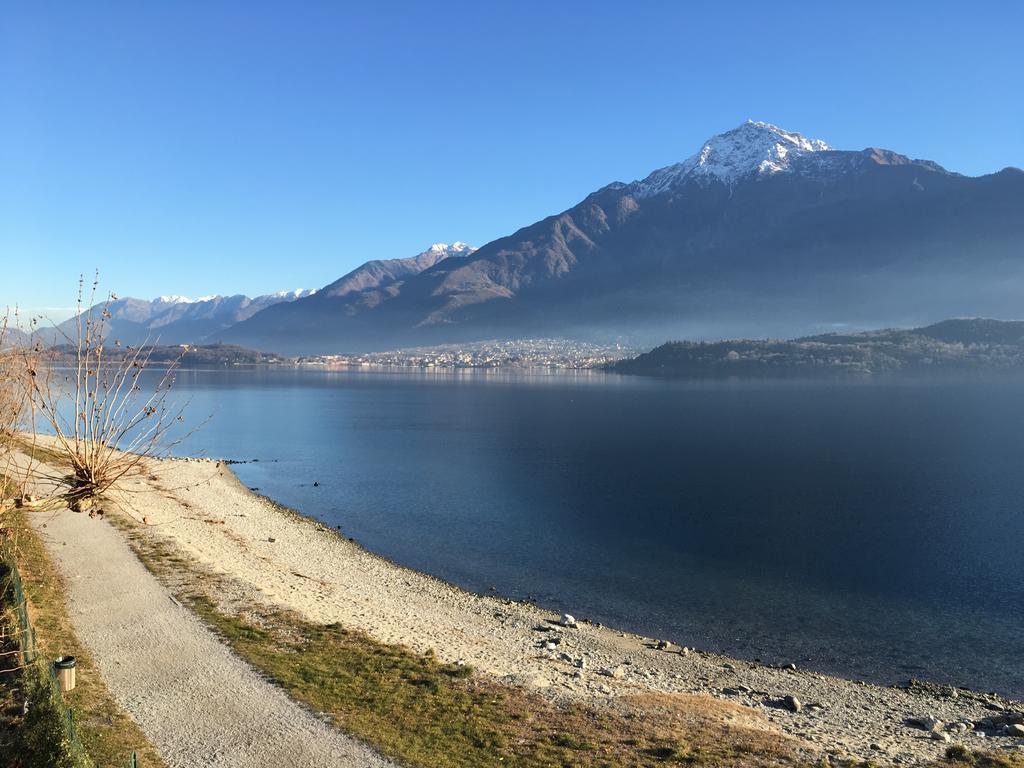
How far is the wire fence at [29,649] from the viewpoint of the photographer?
9045 millimetres

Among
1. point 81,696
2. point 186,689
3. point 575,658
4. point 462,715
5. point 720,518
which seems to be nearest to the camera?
point 81,696

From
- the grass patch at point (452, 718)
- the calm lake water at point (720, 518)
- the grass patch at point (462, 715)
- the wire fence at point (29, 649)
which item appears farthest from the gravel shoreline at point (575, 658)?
the wire fence at point (29, 649)

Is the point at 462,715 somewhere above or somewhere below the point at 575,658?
above

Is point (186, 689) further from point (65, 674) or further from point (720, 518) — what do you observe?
point (720, 518)

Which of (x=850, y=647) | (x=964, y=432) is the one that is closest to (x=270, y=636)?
(x=850, y=647)

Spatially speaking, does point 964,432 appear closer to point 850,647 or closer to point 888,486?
point 888,486

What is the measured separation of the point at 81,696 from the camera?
13.0 metres

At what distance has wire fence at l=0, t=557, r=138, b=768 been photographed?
904 cm

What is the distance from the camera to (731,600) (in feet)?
96.4

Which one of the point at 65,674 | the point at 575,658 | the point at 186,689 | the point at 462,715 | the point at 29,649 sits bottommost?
the point at 575,658

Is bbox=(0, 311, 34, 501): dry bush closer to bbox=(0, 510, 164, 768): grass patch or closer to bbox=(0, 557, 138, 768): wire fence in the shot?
bbox=(0, 510, 164, 768): grass patch

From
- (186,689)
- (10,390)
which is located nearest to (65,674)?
(186,689)

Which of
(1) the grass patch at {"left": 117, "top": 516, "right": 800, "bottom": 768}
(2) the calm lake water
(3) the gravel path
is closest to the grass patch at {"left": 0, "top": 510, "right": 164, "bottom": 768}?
(3) the gravel path

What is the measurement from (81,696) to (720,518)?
124ft
